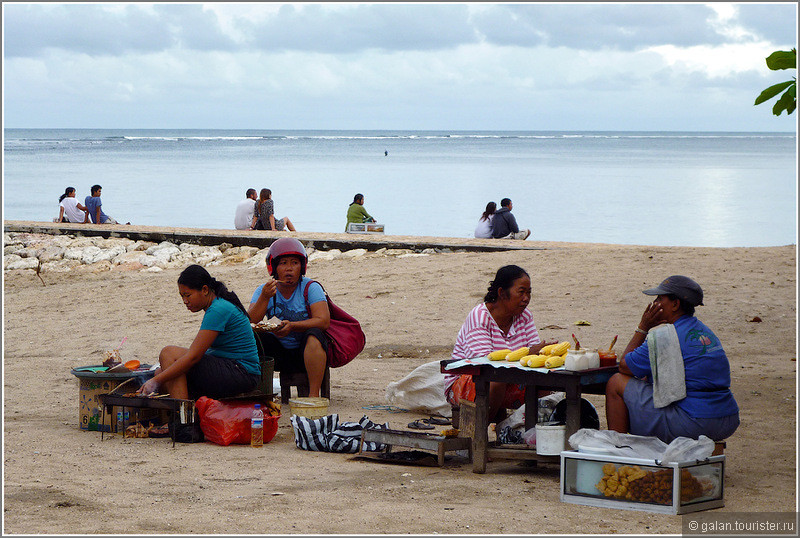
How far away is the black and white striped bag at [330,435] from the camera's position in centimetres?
595

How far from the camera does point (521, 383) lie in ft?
17.4

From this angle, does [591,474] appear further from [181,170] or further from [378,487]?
[181,170]

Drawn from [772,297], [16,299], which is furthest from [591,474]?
[16,299]

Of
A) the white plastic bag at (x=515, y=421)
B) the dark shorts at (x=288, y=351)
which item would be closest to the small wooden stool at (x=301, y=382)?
the dark shorts at (x=288, y=351)

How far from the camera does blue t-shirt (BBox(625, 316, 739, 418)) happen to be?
5.03 meters

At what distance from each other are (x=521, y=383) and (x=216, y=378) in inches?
83.4

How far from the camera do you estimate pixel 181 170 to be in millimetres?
55562

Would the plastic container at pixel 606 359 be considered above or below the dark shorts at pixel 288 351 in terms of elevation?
above

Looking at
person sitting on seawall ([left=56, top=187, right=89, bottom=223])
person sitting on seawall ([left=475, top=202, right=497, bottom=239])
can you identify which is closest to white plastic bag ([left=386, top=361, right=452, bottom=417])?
person sitting on seawall ([left=475, top=202, right=497, bottom=239])

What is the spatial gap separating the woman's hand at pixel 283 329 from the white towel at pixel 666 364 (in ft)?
9.33

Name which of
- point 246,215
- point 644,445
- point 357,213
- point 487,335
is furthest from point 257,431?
point 246,215

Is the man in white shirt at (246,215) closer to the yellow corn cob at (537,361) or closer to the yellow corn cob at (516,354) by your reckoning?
the yellow corn cob at (516,354)

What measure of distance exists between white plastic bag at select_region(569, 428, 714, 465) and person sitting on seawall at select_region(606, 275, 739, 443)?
0.12 metres

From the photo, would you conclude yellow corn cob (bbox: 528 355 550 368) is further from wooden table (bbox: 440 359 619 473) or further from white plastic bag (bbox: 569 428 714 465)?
white plastic bag (bbox: 569 428 714 465)
